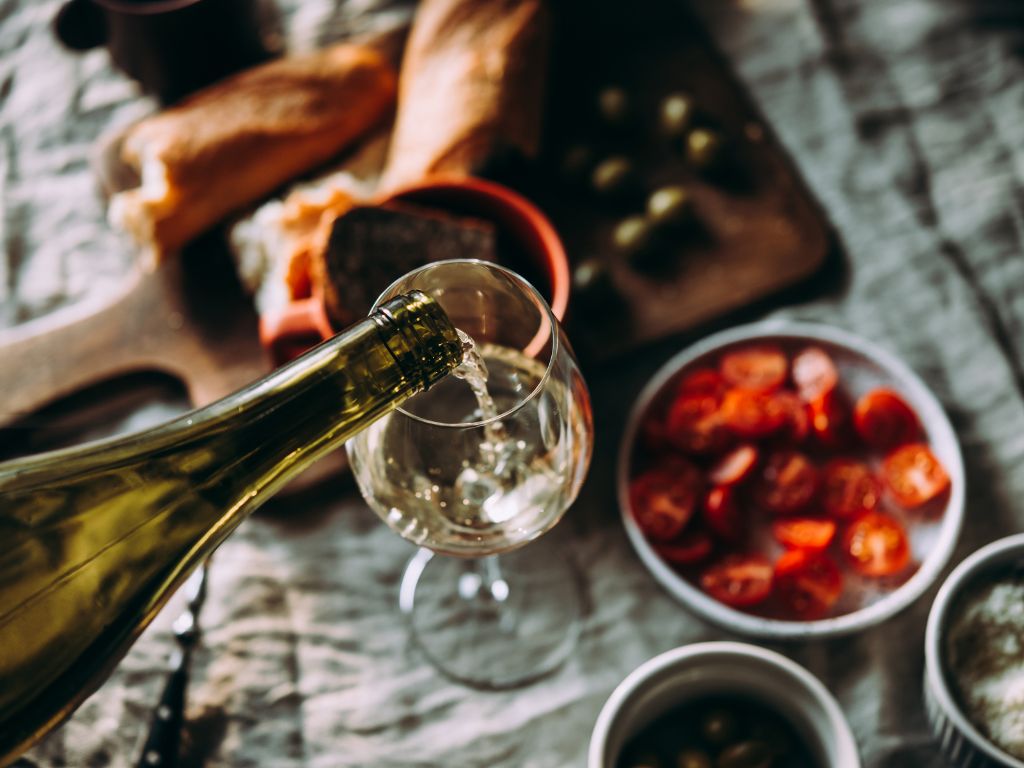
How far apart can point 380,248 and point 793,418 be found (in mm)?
362

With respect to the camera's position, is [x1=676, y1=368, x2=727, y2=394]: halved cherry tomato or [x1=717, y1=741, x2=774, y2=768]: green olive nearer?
[x1=717, y1=741, x2=774, y2=768]: green olive

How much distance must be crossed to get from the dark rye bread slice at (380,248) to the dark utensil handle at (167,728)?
0.29 m

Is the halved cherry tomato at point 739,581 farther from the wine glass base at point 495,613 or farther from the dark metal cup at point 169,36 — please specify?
the dark metal cup at point 169,36

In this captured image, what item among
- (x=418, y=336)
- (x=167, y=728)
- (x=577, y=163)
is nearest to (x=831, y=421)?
(x=577, y=163)

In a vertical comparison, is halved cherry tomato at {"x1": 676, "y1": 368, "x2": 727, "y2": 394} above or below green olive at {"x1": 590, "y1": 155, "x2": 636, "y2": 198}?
below

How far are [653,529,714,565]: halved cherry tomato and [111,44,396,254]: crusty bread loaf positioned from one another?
1.61ft

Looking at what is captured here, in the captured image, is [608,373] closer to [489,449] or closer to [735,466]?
[735,466]

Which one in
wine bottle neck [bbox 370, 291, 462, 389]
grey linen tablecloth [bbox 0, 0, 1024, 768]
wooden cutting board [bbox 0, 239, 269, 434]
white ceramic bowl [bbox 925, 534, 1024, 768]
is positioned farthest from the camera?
wooden cutting board [bbox 0, 239, 269, 434]

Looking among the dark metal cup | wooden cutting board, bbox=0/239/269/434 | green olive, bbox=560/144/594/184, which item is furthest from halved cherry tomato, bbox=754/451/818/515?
the dark metal cup

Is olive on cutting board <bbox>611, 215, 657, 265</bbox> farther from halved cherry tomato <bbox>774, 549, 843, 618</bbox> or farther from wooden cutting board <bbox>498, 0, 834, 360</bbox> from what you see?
halved cherry tomato <bbox>774, 549, 843, 618</bbox>

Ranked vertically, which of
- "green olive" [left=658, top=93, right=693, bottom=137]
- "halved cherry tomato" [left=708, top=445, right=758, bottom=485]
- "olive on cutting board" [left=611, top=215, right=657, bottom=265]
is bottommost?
"halved cherry tomato" [left=708, top=445, right=758, bottom=485]

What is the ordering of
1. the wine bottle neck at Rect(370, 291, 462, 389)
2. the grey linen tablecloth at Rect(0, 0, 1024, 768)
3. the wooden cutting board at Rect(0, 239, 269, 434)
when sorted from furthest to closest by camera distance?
the wooden cutting board at Rect(0, 239, 269, 434), the grey linen tablecloth at Rect(0, 0, 1024, 768), the wine bottle neck at Rect(370, 291, 462, 389)

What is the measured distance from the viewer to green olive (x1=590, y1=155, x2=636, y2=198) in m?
0.96

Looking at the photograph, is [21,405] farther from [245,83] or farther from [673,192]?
[673,192]
